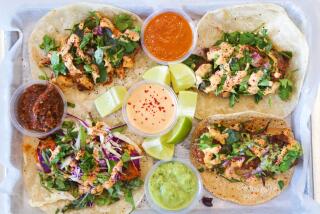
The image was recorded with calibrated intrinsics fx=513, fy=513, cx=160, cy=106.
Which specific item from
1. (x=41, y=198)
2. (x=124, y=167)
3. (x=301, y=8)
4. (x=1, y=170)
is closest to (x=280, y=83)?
(x=301, y=8)

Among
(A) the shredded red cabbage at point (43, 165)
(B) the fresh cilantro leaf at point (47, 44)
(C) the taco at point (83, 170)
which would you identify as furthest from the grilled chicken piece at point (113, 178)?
(B) the fresh cilantro leaf at point (47, 44)

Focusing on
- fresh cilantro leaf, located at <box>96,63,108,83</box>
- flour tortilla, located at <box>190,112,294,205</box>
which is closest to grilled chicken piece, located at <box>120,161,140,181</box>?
flour tortilla, located at <box>190,112,294,205</box>

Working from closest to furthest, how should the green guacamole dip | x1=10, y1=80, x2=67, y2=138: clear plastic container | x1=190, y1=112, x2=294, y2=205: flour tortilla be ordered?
the green guacamole dip
x1=10, y1=80, x2=67, y2=138: clear plastic container
x1=190, y1=112, x2=294, y2=205: flour tortilla

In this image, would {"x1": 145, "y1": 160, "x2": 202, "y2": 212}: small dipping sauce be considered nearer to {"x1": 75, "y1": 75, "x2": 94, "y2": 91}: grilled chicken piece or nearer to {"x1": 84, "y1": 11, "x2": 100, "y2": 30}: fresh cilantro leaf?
{"x1": 75, "y1": 75, "x2": 94, "y2": 91}: grilled chicken piece

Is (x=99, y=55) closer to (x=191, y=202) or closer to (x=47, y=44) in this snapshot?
(x=47, y=44)

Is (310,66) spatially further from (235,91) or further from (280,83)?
(235,91)

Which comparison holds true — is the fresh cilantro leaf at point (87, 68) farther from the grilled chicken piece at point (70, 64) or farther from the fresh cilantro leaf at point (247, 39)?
the fresh cilantro leaf at point (247, 39)

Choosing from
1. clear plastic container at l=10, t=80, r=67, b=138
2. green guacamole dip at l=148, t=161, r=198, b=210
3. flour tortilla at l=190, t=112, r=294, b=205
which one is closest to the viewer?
green guacamole dip at l=148, t=161, r=198, b=210

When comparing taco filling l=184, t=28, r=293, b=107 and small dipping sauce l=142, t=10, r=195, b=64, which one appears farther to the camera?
small dipping sauce l=142, t=10, r=195, b=64
